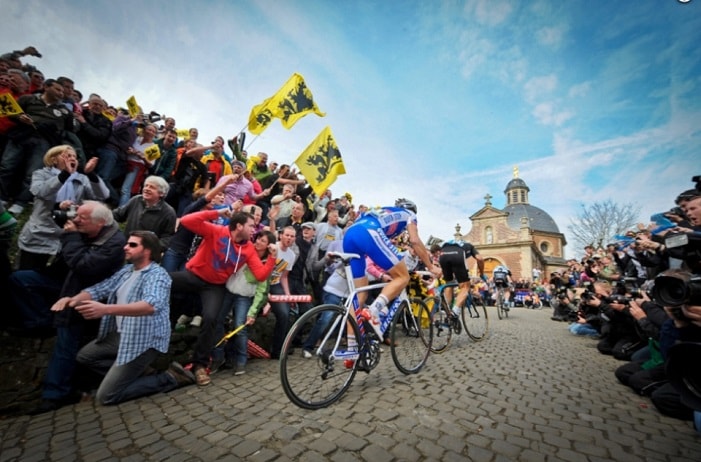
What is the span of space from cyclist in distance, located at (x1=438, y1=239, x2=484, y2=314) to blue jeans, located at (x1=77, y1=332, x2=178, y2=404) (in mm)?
5112

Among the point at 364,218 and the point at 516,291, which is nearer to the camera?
the point at 364,218

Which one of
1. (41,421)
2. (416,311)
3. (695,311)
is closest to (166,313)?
(41,421)

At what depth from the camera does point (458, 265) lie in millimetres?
6219

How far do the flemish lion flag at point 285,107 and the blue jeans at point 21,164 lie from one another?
4266mm

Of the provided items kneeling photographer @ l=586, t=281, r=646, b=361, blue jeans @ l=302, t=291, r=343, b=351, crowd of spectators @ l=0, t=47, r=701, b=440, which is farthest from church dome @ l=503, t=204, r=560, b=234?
blue jeans @ l=302, t=291, r=343, b=351

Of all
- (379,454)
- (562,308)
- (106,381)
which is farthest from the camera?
(562,308)

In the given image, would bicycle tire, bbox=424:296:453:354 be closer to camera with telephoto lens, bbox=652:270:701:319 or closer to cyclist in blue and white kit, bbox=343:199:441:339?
cyclist in blue and white kit, bbox=343:199:441:339

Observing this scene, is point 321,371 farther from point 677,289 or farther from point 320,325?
point 677,289

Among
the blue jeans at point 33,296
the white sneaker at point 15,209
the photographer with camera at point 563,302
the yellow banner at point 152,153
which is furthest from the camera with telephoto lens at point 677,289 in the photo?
the photographer with camera at point 563,302

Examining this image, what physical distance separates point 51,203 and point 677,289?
6531 mm

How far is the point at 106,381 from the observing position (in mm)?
2863

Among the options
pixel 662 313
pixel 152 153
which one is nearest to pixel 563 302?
pixel 662 313

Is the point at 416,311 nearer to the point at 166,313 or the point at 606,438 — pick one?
the point at 606,438

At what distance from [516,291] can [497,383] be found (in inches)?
959
